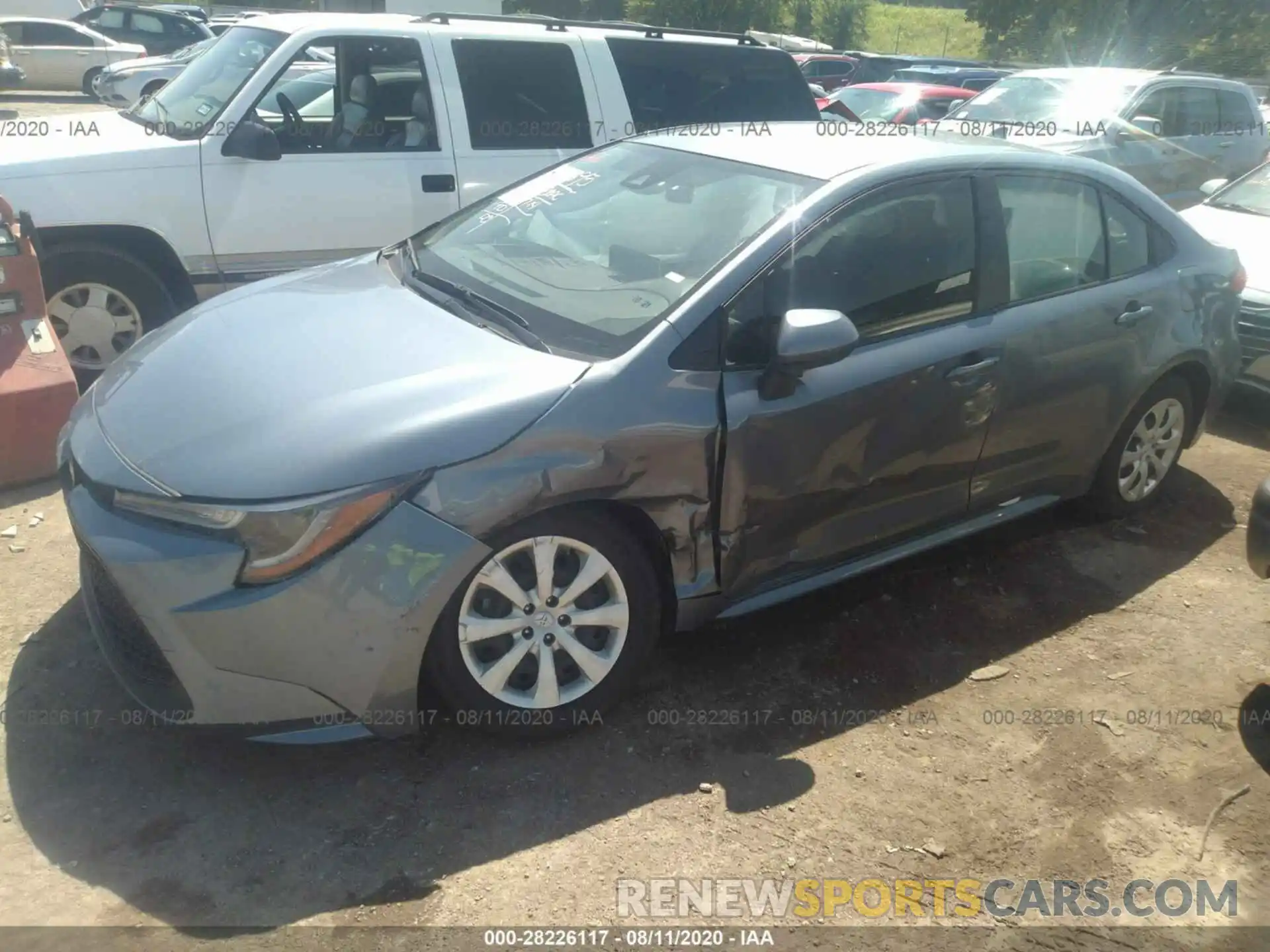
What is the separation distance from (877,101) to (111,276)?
38.3 feet

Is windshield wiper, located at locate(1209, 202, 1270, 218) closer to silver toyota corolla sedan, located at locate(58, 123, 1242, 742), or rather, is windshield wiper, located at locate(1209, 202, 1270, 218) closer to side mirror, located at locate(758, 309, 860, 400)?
silver toyota corolla sedan, located at locate(58, 123, 1242, 742)

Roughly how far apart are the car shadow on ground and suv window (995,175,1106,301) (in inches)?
49.4

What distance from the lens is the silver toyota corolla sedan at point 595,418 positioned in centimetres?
268

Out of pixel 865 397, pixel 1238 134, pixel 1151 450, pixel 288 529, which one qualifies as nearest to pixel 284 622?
pixel 288 529

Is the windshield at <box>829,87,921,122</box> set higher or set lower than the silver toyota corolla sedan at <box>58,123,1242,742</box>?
higher

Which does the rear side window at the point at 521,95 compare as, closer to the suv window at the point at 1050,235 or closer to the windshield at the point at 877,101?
the suv window at the point at 1050,235

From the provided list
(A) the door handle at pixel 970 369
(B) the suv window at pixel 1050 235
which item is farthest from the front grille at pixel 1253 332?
(A) the door handle at pixel 970 369

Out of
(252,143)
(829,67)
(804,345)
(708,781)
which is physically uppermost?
(829,67)

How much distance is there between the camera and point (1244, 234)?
22.0ft

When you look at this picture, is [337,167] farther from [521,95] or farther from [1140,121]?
[1140,121]

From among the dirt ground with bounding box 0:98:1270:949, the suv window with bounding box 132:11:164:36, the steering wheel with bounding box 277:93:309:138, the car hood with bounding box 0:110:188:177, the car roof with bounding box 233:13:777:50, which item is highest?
the suv window with bounding box 132:11:164:36

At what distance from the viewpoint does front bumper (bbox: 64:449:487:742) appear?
2615 mm

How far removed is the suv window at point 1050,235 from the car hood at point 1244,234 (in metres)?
2.44

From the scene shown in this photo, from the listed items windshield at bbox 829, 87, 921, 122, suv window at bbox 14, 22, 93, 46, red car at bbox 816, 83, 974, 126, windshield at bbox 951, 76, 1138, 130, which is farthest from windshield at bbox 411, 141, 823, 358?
suv window at bbox 14, 22, 93, 46
